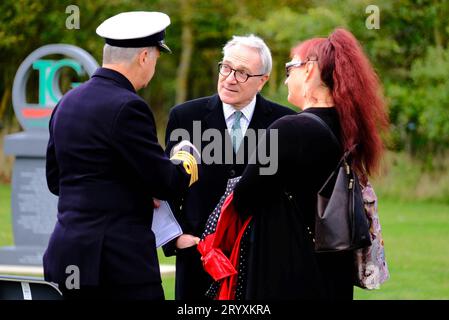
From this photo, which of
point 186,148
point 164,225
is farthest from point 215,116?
point 164,225

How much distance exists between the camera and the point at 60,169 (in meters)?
4.16

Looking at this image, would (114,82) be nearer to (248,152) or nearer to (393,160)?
(248,152)

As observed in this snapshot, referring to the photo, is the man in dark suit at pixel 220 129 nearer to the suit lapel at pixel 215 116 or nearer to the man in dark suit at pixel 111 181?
the suit lapel at pixel 215 116

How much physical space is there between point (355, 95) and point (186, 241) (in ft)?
4.12

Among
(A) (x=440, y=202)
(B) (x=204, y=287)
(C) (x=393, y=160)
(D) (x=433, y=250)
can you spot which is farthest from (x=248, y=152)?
(C) (x=393, y=160)

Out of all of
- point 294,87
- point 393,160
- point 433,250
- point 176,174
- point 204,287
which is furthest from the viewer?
point 393,160

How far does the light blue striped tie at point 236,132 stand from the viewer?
527 cm

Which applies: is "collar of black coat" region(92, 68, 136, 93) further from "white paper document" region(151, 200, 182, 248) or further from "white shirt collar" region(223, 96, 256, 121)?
"white shirt collar" region(223, 96, 256, 121)

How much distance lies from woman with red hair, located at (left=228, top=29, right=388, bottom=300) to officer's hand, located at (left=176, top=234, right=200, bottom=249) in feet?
2.07

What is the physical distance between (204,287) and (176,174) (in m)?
1.13

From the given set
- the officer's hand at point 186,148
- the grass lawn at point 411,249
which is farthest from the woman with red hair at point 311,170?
the grass lawn at point 411,249

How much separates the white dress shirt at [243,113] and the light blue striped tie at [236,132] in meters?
0.02

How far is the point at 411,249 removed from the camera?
12695 mm

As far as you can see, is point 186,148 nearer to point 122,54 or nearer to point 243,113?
point 122,54
